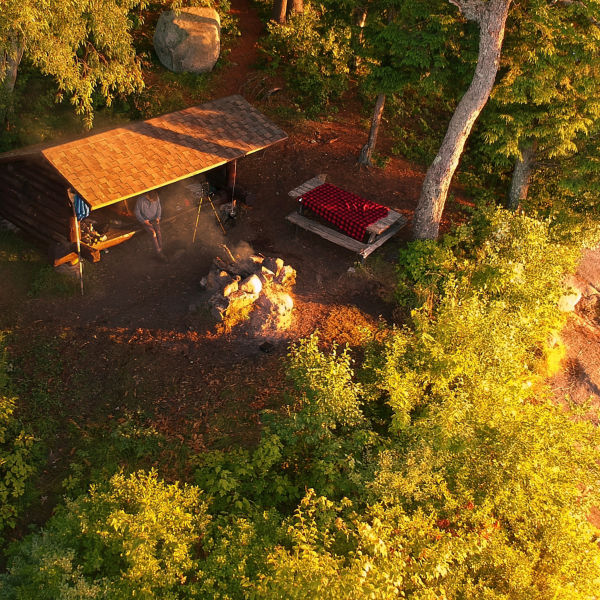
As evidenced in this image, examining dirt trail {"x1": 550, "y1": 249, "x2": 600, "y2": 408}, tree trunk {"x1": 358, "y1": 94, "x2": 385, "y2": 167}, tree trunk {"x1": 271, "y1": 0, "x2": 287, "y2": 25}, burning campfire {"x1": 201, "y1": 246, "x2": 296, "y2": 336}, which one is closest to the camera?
burning campfire {"x1": 201, "y1": 246, "x2": 296, "y2": 336}

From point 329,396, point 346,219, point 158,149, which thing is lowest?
point 346,219

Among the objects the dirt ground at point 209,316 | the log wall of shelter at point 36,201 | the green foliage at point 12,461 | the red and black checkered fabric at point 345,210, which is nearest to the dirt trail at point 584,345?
Result: the dirt ground at point 209,316

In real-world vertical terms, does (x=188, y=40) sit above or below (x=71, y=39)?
below

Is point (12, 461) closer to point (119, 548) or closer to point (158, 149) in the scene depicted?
point (119, 548)

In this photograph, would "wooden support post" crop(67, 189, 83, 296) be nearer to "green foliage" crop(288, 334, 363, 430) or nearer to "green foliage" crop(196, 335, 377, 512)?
"green foliage" crop(196, 335, 377, 512)

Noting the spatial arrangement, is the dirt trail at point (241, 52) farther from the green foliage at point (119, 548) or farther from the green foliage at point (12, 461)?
the green foliage at point (119, 548)

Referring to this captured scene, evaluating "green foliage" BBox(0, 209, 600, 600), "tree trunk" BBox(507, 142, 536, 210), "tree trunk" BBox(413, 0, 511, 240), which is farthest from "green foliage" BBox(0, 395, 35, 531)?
"tree trunk" BBox(507, 142, 536, 210)

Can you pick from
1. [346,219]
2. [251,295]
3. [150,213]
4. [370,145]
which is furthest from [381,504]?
[370,145]
